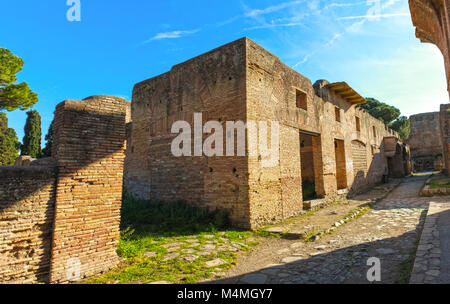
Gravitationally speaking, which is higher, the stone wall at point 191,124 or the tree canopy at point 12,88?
the tree canopy at point 12,88

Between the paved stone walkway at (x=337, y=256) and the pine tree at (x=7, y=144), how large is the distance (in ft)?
79.8

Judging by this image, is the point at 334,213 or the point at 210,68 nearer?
the point at 210,68

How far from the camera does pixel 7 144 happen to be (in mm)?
20719

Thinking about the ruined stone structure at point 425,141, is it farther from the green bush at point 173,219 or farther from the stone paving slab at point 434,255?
the green bush at point 173,219

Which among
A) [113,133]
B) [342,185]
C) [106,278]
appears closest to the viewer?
[106,278]

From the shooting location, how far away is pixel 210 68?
781 centimetres

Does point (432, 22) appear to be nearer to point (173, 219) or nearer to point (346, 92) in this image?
point (346, 92)

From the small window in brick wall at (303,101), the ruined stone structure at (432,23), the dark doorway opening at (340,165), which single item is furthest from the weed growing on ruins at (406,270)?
the dark doorway opening at (340,165)

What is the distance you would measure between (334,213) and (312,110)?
4.37 meters

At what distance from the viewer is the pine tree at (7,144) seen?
2030 cm

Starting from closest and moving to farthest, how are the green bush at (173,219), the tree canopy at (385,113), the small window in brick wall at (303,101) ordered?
1. the green bush at (173,219)
2. the small window in brick wall at (303,101)
3. the tree canopy at (385,113)

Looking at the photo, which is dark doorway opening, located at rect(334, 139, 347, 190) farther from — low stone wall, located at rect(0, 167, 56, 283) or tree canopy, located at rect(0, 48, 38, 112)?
tree canopy, located at rect(0, 48, 38, 112)
